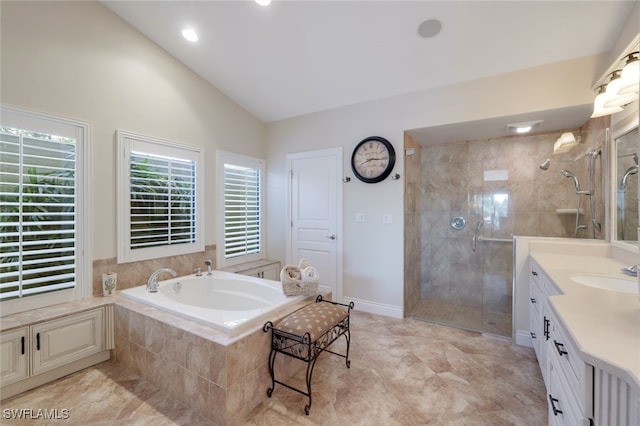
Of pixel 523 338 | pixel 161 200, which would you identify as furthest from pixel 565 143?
pixel 161 200

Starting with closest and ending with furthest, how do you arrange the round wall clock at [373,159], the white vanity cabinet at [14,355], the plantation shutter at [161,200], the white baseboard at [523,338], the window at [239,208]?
the white vanity cabinet at [14,355] → the white baseboard at [523,338] → the plantation shutter at [161,200] → the round wall clock at [373,159] → the window at [239,208]

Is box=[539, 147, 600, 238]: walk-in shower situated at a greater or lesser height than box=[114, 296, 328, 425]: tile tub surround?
greater

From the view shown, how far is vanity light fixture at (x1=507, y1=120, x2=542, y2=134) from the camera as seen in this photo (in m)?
2.72

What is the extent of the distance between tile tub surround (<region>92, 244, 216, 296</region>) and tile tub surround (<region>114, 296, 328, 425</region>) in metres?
0.54

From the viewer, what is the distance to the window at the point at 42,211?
1.97 meters

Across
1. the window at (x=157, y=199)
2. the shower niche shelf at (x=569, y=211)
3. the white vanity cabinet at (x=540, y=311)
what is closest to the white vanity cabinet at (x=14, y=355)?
the window at (x=157, y=199)

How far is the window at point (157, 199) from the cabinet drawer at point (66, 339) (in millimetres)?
601

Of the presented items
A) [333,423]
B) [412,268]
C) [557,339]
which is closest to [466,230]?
[412,268]

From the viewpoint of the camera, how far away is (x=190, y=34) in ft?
8.68

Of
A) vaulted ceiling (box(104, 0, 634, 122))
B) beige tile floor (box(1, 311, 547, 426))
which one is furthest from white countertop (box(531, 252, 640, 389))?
vaulted ceiling (box(104, 0, 634, 122))

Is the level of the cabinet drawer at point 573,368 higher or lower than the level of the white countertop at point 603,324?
lower

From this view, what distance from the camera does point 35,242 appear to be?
2.07 meters

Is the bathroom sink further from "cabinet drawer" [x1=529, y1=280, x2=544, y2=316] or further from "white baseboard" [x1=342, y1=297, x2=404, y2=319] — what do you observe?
"white baseboard" [x1=342, y1=297, x2=404, y2=319]

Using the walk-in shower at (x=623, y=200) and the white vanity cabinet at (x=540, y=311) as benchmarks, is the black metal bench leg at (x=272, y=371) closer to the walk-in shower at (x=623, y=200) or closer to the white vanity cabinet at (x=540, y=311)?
the white vanity cabinet at (x=540, y=311)
